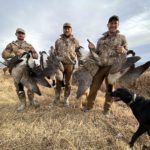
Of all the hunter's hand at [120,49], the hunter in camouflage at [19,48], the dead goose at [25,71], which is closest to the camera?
the hunter's hand at [120,49]

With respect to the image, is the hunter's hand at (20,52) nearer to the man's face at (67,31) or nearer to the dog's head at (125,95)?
the man's face at (67,31)

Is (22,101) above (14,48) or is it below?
below

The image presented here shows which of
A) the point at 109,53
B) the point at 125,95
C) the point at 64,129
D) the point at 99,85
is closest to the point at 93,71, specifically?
the point at 99,85

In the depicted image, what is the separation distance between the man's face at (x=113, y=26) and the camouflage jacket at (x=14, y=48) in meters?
1.92

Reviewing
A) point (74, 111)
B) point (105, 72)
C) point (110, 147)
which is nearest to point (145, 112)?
point (110, 147)

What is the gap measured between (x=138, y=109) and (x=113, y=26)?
2027 millimetres

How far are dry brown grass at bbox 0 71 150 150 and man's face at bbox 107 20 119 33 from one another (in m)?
2.10

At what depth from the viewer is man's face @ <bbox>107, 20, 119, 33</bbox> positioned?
7.80 m

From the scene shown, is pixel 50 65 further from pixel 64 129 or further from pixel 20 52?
pixel 64 129

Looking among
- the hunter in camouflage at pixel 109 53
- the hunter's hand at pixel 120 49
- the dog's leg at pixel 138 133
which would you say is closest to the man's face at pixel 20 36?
the hunter in camouflage at pixel 109 53

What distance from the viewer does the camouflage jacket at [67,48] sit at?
848 cm

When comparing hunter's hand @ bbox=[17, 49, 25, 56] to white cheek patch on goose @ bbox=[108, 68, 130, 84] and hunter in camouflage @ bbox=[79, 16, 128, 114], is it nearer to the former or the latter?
hunter in camouflage @ bbox=[79, 16, 128, 114]

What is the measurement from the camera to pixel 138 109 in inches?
276

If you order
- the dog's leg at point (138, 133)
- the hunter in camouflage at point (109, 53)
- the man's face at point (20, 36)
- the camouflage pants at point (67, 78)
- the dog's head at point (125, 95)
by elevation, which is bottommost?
the dog's leg at point (138, 133)
